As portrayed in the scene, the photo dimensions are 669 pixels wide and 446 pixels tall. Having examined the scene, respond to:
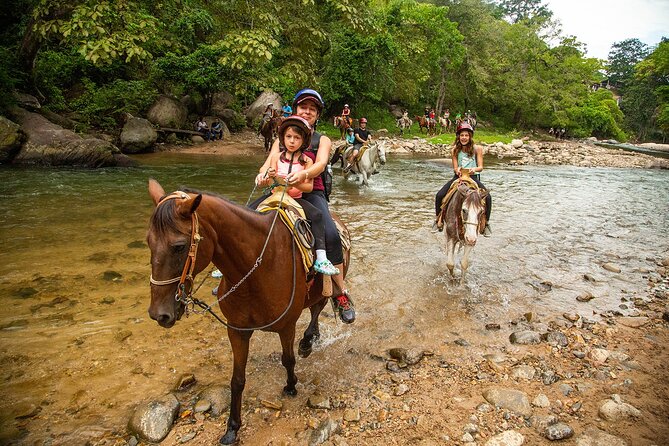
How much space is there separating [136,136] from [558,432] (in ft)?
68.9

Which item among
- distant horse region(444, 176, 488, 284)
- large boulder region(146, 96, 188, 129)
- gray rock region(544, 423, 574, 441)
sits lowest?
gray rock region(544, 423, 574, 441)

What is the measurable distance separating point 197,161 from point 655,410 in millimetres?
18657

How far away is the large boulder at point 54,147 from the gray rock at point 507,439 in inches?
679

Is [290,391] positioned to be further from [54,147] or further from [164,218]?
[54,147]

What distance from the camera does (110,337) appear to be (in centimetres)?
469

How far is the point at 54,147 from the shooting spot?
1459 centimetres

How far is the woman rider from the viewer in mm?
3889

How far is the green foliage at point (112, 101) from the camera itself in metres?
20.1

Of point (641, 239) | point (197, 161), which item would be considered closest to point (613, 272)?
point (641, 239)

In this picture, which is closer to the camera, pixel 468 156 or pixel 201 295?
pixel 201 295

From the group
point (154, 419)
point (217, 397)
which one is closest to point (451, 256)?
point (217, 397)

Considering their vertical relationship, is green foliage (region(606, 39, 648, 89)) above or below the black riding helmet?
above

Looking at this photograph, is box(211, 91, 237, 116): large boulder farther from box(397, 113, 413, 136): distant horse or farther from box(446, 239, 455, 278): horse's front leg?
box(446, 239, 455, 278): horse's front leg

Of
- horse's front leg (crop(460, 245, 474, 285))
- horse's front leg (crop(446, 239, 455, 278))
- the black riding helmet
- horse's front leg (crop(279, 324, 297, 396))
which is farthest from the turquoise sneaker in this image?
horse's front leg (crop(446, 239, 455, 278))
